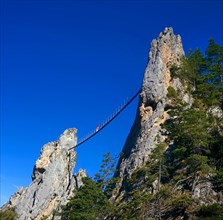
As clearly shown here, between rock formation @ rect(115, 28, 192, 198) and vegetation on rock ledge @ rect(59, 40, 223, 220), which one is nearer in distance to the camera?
vegetation on rock ledge @ rect(59, 40, 223, 220)

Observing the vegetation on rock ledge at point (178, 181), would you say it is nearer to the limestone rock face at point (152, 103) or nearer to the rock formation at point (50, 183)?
the limestone rock face at point (152, 103)

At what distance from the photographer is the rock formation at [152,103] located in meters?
41.2

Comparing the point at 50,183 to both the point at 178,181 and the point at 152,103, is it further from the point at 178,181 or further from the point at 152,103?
the point at 178,181

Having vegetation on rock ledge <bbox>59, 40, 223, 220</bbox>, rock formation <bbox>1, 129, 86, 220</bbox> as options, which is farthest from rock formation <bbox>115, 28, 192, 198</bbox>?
rock formation <bbox>1, 129, 86, 220</bbox>

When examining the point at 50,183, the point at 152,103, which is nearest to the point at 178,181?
the point at 152,103

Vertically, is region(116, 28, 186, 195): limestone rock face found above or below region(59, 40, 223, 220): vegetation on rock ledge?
above

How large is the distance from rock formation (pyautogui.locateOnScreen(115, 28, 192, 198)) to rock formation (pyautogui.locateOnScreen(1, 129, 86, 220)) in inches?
493

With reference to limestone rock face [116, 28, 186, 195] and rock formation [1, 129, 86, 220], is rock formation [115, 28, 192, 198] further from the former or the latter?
rock formation [1, 129, 86, 220]

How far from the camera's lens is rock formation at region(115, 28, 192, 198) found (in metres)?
41.2

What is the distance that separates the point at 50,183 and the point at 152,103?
1121 inches

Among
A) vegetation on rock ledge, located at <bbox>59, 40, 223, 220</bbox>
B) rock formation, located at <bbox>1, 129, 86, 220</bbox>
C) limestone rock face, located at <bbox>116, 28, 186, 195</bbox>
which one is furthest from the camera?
rock formation, located at <bbox>1, 129, 86, 220</bbox>

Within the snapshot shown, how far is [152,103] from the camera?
154 ft

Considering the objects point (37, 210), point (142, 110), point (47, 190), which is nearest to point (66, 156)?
point (47, 190)

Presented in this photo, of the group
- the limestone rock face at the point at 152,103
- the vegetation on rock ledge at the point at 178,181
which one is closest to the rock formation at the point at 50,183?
the limestone rock face at the point at 152,103
